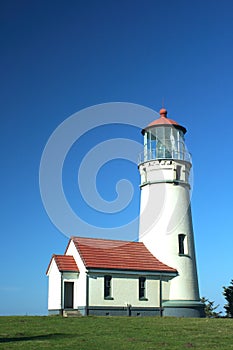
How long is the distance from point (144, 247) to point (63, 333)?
14483 mm

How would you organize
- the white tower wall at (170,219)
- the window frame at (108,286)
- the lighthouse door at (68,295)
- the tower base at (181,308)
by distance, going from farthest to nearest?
the white tower wall at (170,219) < the tower base at (181,308) < the lighthouse door at (68,295) < the window frame at (108,286)

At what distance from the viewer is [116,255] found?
1147 inches

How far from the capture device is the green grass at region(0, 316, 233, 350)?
569 inches

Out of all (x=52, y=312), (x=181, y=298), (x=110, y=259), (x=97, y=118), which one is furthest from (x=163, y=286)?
(x=97, y=118)

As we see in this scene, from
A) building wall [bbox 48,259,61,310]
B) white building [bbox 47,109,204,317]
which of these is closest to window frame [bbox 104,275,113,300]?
white building [bbox 47,109,204,317]

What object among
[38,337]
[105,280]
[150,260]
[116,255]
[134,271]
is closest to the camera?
[38,337]

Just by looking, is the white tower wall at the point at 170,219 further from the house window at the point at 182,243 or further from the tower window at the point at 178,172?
the tower window at the point at 178,172

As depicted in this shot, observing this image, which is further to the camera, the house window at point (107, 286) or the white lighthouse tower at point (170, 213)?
the white lighthouse tower at point (170, 213)

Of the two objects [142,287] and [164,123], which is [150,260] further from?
[164,123]

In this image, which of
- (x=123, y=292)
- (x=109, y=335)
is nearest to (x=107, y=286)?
(x=123, y=292)

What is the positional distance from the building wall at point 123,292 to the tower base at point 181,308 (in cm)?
67

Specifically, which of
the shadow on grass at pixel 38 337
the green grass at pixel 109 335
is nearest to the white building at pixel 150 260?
the green grass at pixel 109 335

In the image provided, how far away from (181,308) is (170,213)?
5604mm

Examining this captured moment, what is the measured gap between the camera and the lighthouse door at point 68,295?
28.8m
